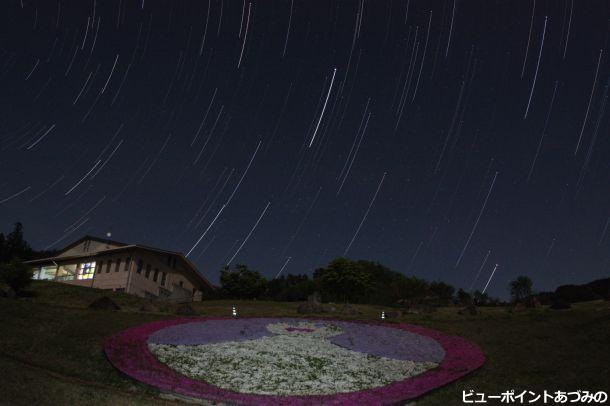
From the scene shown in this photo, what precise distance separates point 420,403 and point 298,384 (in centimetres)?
546

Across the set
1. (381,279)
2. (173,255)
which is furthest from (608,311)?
(381,279)

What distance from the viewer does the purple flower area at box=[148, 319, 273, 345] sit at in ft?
102

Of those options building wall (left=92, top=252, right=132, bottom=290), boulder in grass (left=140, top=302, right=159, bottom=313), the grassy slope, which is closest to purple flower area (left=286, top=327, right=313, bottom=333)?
the grassy slope

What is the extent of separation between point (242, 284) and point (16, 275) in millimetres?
38715

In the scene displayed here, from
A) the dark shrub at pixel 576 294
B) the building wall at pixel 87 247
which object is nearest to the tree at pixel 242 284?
the building wall at pixel 87 247

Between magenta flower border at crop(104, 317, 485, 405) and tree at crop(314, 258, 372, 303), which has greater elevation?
tree at crop(314, 258, 372, 303)

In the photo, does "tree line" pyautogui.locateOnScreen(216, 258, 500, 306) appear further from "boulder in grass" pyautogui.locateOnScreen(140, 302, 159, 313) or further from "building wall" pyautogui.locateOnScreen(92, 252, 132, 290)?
"boulder in grass" pyautogui.locateOnScreen(140, 302, 159, 313)

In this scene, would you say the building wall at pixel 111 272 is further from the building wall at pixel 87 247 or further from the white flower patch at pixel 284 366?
the white flower patch at pixel 284 366

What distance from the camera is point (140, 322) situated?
36.1 metres

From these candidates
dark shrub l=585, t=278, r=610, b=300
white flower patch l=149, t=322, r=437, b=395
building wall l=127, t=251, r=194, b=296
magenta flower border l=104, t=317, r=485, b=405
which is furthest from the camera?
building wall l=127, t=251, r=194, b=296

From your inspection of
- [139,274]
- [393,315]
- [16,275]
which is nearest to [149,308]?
[16,275]

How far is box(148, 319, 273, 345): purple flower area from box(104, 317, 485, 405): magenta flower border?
4.95 ft

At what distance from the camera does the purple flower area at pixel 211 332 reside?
1230 inches

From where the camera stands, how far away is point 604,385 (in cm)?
2148
